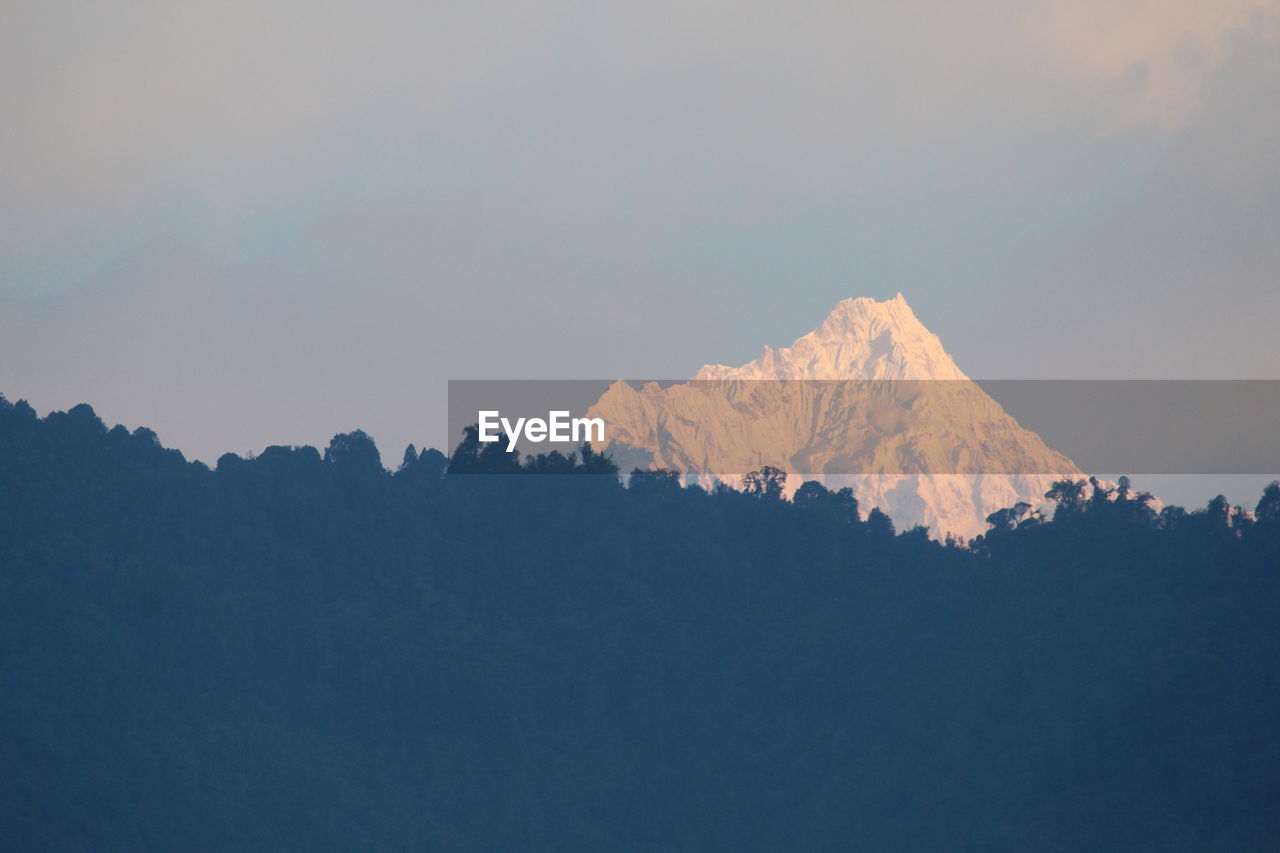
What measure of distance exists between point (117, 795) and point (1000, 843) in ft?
179

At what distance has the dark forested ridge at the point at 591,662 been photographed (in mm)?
105625

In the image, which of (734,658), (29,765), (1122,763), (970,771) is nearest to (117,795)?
(29,765)

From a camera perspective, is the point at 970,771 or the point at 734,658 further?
the point at 734,658

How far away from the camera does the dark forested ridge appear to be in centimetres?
10562

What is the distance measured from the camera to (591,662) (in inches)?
4867

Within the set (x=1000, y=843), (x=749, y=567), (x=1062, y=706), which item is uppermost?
(x=749, y=567)

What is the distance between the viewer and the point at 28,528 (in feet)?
390

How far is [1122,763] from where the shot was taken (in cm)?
10575

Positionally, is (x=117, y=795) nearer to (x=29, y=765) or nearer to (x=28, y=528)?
(x=29, y=765)

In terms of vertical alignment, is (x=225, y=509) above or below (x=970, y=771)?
above

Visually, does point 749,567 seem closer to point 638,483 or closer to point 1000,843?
point 638,483

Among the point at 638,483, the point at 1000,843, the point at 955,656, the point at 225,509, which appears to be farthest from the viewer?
the point at 638,483

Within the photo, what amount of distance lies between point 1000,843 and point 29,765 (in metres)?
59.9

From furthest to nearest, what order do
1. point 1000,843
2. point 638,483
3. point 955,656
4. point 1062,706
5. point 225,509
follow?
point 638,483, point 225,509, point 955,656, point 1062,706, point 1000,843
